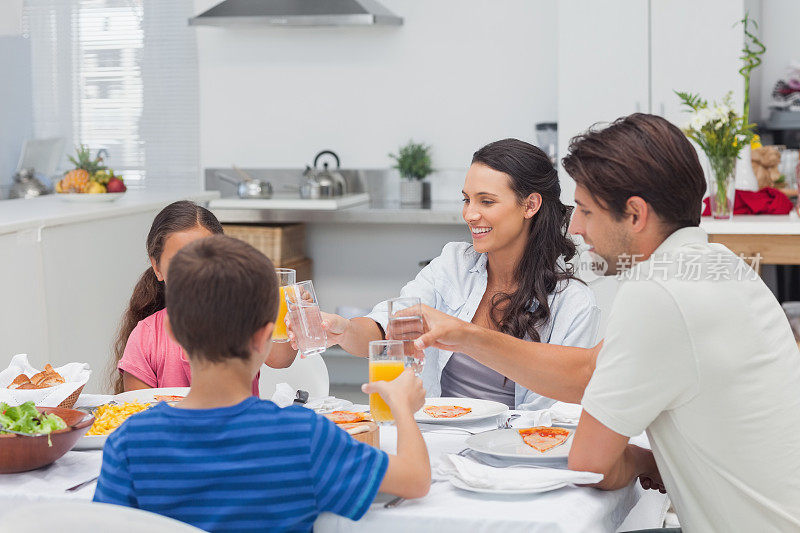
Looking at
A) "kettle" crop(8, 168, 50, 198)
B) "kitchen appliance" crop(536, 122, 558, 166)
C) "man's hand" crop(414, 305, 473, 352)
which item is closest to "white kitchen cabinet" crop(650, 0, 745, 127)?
"kitchen appliance" crop(536, 122, 558, 166)

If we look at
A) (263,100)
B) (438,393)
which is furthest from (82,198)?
(438,393)

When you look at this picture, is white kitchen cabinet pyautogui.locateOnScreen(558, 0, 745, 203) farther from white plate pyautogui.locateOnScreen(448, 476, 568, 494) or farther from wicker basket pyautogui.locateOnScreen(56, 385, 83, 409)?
white plate pyautogui.locateOnScreen(448, 476, 568, 494)

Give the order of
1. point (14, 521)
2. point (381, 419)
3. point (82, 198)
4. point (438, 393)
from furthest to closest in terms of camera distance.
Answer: point (82, 198) → point (438, 393) → point (381, 419) → point (14, 521)

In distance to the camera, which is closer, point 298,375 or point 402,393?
point 402,393

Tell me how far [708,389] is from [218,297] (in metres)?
0.67

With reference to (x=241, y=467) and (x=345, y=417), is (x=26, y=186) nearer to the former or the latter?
(x=345, y=417)

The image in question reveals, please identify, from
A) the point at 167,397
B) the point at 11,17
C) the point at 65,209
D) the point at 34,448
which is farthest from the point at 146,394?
→ the point at 11,17

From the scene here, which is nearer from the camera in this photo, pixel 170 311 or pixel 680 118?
pixel 170 311

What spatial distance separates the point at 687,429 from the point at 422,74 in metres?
3.74

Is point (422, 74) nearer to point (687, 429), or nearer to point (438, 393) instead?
point (438, 393)

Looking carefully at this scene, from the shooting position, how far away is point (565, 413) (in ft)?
5.65

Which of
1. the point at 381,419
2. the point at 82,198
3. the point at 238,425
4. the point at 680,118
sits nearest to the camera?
the point at 238,425

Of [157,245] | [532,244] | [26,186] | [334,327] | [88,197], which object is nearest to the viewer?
[334,327]

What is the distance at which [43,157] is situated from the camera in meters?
5.18
